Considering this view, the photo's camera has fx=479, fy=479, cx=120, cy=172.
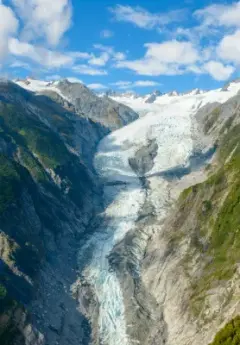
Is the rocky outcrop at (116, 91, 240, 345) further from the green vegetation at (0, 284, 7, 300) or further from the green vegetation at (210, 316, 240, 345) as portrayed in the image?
the green vegetation at (0, 284, 7, 300)

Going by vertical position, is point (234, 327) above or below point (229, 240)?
below

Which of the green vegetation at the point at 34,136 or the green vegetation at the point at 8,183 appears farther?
the green vegetation at the point at 34,136

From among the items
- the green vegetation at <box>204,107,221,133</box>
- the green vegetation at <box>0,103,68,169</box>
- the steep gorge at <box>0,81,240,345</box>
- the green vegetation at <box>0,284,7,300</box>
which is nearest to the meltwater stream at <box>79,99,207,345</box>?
the steep gorge at <box>0,81,240,345</box>

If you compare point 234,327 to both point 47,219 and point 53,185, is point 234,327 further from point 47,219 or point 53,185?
point 53,185

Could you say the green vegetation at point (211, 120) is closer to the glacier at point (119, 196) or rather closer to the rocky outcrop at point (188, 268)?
the glacier at point (119, 196)

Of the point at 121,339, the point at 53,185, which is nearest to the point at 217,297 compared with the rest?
the point at 121,339

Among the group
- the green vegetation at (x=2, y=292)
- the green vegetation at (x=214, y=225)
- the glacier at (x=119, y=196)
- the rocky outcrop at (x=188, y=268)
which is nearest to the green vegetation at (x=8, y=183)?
the glacier at (x=119, y=196)

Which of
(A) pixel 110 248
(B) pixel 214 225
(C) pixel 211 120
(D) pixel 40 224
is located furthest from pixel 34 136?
(C) pixel 211 120

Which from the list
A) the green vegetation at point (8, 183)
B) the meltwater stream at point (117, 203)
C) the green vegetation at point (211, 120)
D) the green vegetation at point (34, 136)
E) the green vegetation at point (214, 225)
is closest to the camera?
the green vegetation at point (214, 225)
